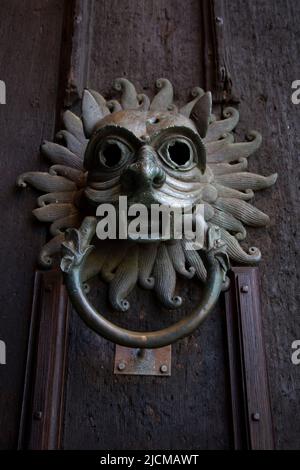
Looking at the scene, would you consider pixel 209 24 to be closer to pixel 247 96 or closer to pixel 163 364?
pixel 247 96

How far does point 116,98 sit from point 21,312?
0.41 m

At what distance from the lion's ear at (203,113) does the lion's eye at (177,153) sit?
0.05 m

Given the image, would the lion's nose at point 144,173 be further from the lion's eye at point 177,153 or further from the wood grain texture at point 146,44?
the wood grain texture at point 146,44

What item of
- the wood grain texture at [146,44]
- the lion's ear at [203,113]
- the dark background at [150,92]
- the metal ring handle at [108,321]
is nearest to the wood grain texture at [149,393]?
the dark background at [150,92]

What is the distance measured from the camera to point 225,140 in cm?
79

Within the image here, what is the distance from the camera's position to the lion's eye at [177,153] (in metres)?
0.64

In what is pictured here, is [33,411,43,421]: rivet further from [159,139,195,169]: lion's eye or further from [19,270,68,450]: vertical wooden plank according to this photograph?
[159,139,195,169]: lion's eye

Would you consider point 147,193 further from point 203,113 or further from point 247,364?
point 247,364

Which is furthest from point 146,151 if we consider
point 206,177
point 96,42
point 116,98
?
point 96,42

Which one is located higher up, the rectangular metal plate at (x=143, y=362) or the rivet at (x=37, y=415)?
the rectangular metal plate at (x=143, y=362)

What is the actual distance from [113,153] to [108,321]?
24 centimetres

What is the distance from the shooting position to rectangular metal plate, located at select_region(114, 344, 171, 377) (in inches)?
26.3

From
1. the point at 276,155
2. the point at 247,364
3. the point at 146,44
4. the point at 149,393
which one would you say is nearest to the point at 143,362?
the point at 149,393

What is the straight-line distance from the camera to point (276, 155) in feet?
2.67
